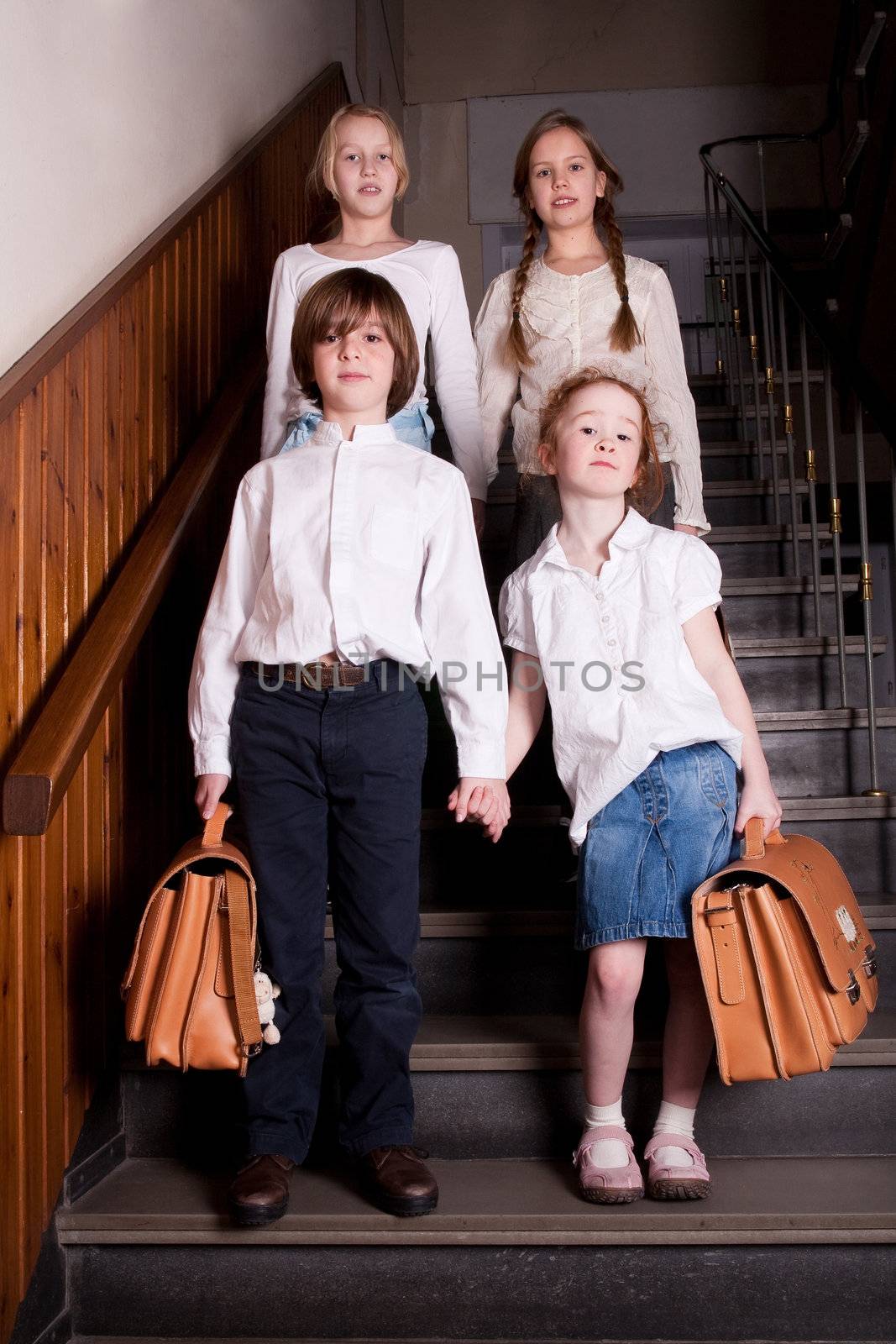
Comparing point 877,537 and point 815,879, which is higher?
point 877,537

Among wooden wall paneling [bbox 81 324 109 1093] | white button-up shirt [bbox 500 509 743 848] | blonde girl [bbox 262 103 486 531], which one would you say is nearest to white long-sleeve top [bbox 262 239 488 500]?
blonde girl [bbox 262 103 486 531]

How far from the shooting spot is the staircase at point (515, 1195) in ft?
4.99

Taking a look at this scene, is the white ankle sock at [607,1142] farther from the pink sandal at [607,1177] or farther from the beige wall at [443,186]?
the beige wall at [443,186]

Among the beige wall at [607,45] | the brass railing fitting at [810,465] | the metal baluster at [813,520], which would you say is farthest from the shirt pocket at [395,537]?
the beige wall at [607,45]

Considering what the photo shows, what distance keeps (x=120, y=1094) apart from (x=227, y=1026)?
1.29 ft

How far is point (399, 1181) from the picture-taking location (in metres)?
1.54

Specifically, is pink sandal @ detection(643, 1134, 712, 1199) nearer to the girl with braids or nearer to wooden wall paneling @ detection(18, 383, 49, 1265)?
wooden wall paneling @ detection(18, 383, 49, 1265)

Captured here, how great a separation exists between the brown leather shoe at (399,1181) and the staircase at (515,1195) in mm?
23

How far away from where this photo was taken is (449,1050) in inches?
68.7

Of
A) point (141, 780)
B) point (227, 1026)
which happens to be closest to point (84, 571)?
point (141, 780)

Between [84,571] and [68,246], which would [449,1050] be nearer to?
[84,571]

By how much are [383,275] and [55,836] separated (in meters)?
1.15

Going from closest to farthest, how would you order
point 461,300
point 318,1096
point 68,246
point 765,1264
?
point 765,1264 < point 318,1096 < point 68,246 < point 461,300

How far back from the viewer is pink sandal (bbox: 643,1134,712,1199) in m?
1.55
